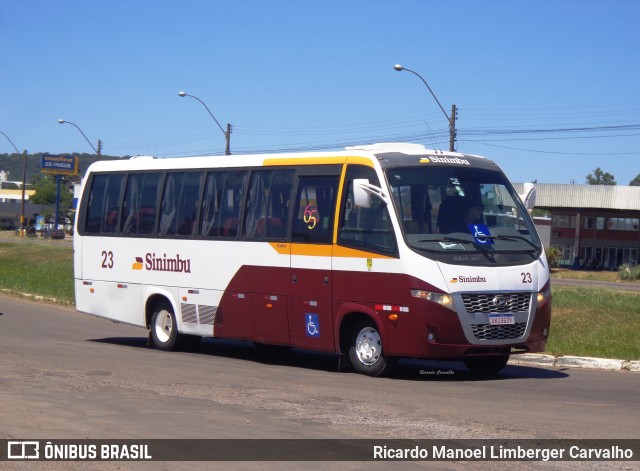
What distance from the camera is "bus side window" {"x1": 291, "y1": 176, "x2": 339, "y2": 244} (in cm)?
1384

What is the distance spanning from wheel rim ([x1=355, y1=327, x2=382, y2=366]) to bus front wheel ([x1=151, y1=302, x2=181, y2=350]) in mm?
4274

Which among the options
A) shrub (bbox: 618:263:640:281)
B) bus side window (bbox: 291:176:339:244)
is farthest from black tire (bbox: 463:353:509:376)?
shrub (bbox: 618:263:640:281)

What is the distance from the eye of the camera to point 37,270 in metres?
43.4

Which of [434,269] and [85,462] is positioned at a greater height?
[434,269]

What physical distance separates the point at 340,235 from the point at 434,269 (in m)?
1.65

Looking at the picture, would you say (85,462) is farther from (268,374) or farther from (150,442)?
(268,374)

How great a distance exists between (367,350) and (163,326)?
194 inches

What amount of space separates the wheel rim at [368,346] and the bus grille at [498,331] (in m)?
1.33

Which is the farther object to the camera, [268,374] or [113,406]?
[268,374]

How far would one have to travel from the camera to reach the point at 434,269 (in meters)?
12.5

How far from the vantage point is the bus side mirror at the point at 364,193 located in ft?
42.5

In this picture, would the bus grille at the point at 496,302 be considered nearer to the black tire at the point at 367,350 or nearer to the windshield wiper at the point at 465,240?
the windshield wiper at the point at 465,240

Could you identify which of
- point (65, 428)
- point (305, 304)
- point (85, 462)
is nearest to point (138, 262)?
point (305, 304)

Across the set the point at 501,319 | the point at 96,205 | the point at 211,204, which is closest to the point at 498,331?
the point at 501,319
